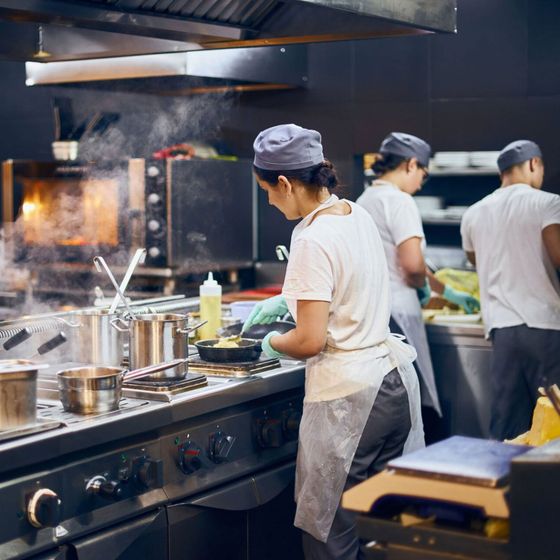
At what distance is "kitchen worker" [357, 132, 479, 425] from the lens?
4.60 m

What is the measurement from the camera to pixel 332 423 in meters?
3.08

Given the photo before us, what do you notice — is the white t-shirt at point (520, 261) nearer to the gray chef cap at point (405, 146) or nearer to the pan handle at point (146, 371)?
the gray chef cap at point (405, 146)

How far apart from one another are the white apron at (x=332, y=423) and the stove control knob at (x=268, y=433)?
233 millimetres

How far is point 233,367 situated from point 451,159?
313 centimetres

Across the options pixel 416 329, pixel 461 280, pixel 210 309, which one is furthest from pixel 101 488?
pixel 461 280

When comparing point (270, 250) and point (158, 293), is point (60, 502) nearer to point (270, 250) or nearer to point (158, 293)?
point (158, 293)

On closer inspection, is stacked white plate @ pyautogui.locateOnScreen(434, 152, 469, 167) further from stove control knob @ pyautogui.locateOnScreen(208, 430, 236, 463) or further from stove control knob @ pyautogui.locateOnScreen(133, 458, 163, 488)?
stove control knob @ pyautogui.locateOnScreen(133, 458, 163, 488)

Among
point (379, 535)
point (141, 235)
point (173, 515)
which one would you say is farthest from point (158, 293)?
point (379, 535)

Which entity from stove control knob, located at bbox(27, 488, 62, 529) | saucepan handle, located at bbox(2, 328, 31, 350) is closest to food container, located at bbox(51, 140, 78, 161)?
saucepan handle, located at bbox(2, 328, 31, 350)

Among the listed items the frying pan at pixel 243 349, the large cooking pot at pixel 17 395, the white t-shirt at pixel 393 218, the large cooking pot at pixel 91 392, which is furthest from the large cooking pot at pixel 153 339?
the white t-shirt at pixel 393 218

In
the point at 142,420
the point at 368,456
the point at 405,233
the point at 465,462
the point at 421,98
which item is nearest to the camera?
the point at 465,462

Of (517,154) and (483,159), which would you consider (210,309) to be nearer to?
(517,154)

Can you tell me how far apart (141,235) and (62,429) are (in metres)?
3.14

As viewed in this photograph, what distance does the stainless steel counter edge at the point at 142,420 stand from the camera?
2.44 m
